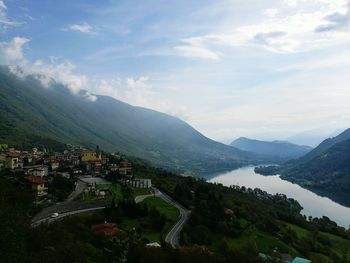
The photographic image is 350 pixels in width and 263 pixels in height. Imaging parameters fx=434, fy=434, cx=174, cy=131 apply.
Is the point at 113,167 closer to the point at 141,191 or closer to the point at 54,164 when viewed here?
the point at 54,164

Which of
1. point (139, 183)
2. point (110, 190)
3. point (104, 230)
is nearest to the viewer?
point (104, 230)

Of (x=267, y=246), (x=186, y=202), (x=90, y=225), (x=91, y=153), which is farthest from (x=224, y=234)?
(x=91, y=153)

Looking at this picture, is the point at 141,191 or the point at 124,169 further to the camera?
the point at 124,169

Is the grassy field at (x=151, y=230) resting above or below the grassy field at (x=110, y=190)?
below

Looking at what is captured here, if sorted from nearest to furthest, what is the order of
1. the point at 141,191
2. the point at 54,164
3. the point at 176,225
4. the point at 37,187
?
1. the point at 176,225
2. the point at 37,187
3. the point at 141,191
4. the point at 54,164

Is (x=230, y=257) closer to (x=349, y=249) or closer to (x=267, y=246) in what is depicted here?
(x=267, y=246)

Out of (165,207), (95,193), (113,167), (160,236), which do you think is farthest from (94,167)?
(160,236)

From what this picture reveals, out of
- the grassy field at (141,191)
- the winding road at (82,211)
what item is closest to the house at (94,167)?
the grassy field at (141,191)

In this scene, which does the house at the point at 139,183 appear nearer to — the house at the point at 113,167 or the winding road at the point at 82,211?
the winding road at the point at 82,211
